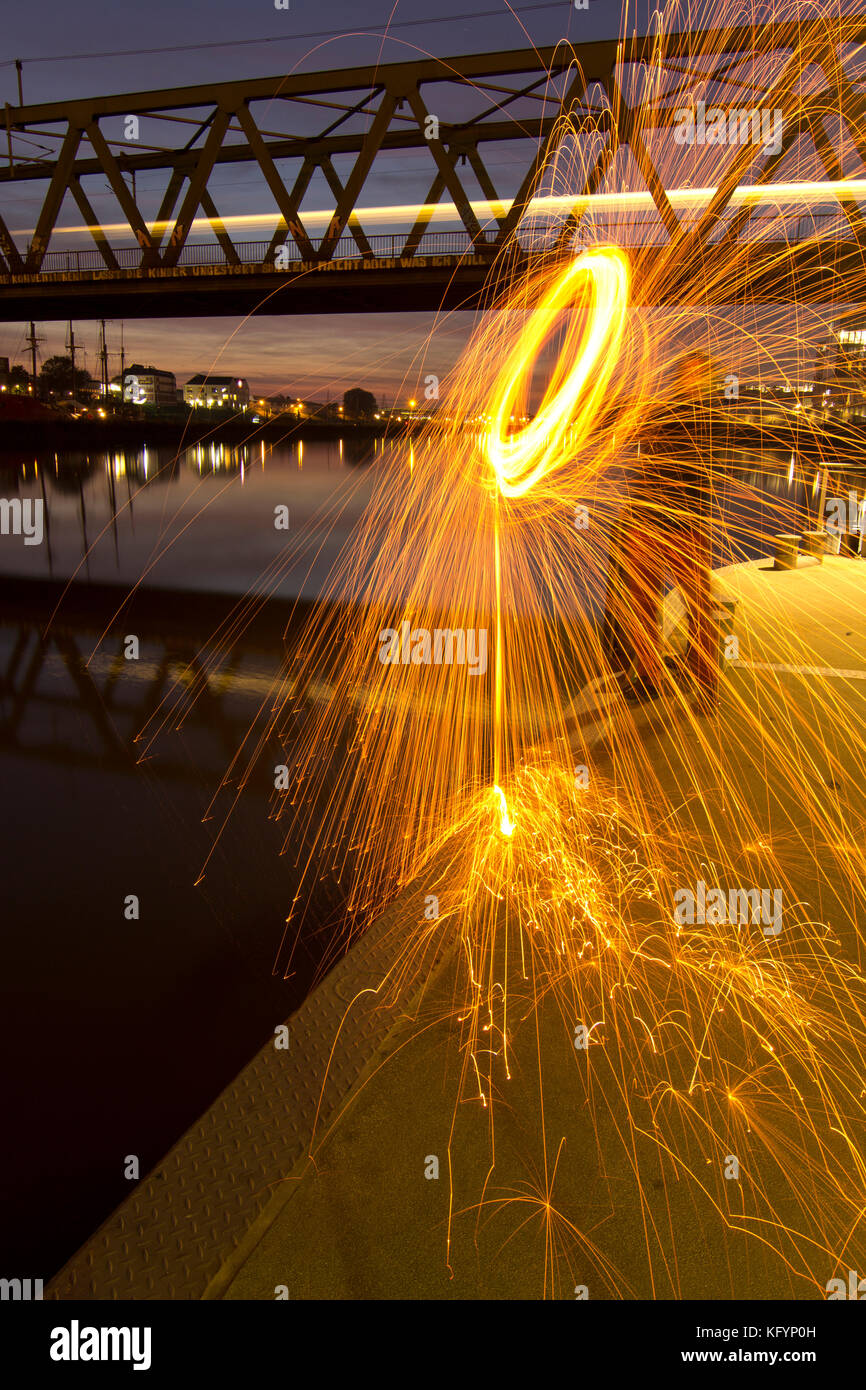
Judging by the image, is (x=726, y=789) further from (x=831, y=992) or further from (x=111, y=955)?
(x=111, y=955)

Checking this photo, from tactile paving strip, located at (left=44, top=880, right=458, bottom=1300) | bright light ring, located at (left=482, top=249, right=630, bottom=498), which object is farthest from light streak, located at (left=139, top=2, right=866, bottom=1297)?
tactile paving strip, located at (left=44, top=880, right=458, bottom=1300)

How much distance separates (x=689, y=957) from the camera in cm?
333

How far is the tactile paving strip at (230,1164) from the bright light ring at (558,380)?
314 centimetres

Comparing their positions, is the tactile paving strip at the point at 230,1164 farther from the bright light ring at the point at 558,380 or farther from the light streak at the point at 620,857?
the bright light ring at the point at 558,380

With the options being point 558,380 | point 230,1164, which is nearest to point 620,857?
point 230,1164

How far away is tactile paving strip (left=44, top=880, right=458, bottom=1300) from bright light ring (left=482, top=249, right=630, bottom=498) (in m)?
3.14

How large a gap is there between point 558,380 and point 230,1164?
4388 mm

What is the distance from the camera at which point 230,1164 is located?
240 cm

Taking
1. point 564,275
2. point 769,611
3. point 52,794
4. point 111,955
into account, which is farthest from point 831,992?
point 769,611

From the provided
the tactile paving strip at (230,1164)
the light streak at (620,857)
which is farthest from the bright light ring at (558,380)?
the tactile paving strip at (230,1164)

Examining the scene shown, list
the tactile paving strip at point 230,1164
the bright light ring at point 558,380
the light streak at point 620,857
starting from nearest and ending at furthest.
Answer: the tactile paving strip at point 230,1164 → the light streak at point 620,857 → the bright light ring at point 558,380

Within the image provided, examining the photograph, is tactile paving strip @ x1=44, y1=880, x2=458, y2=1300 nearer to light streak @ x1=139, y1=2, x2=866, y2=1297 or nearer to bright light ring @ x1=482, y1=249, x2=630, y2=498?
light streak @ x1=139, y1=2, x2=866, y2=1297

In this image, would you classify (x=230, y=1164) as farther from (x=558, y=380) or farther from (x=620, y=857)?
(x=558, y=380)

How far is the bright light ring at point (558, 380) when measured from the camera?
4.53 meters
